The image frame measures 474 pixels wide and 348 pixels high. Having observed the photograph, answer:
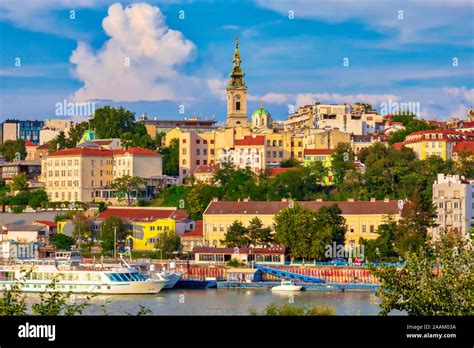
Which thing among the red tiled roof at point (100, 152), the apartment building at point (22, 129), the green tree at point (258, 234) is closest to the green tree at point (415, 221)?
the green tree at point (258, 234)

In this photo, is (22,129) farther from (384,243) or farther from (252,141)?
(384,243)

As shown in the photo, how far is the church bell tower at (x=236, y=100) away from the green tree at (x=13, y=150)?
1109cm

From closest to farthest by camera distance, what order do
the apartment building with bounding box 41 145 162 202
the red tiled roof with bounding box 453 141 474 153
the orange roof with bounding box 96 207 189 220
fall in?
1. the orange roof with bounding box 96 207 189 220
2. the red tiled roof with bounding box 453 141 474 153
3. the apartment building with bounding box 41 145 162 202

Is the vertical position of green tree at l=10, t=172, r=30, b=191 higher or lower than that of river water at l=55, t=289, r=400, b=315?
higher

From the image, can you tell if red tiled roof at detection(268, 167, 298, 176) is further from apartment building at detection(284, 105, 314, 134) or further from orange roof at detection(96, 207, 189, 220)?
apartment building at detection(284, 105, 314, 134)

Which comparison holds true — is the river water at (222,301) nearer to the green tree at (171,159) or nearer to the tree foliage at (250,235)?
the tree foliage at (250,235)

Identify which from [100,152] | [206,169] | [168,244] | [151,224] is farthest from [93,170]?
[168,244]

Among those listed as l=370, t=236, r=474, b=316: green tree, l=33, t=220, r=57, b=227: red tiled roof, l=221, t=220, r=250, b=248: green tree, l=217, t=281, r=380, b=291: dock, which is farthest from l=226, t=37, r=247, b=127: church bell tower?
l=370, t=236, r=474, b=316: green tree

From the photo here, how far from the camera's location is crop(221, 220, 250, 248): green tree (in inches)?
1286

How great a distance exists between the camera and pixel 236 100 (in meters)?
47.9

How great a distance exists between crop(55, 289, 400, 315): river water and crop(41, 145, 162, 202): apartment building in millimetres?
14694
